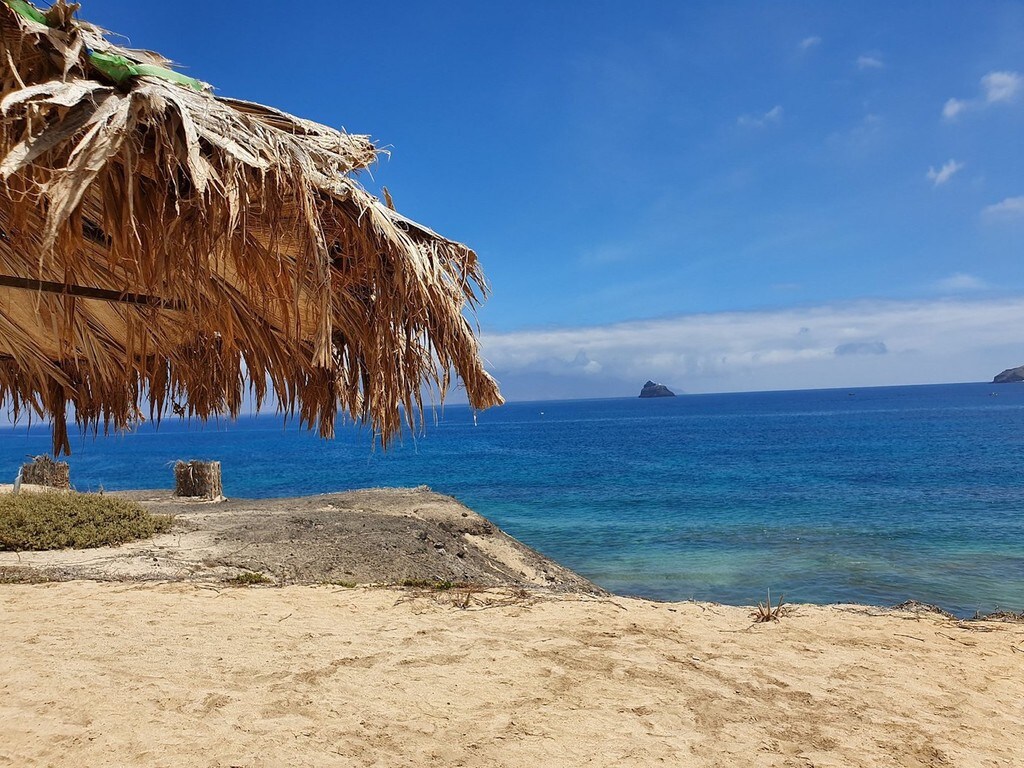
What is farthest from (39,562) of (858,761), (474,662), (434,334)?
(858,761)

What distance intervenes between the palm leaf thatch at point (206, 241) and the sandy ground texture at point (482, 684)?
1777 mm

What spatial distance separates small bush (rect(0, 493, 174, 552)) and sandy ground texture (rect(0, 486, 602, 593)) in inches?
11.3

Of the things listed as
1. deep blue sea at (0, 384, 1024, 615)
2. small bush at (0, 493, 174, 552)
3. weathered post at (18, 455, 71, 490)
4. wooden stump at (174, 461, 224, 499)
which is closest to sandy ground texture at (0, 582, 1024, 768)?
deep blue sea at (0, 384, 1024, 615)

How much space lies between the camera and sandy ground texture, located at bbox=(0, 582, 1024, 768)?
3504mm

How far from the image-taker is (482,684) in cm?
435

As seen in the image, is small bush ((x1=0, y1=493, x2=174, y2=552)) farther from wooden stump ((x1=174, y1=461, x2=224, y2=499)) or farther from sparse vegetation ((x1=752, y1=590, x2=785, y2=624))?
sparse vegetation ((x1=752, y1=590, x2=785, y2=624))

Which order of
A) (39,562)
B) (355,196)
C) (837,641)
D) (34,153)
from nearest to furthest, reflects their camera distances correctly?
(34,153)
(355,196)
(837,641)
(39,562)

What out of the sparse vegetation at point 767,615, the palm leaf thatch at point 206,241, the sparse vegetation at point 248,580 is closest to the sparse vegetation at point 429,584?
the sparse vegetation at point 248,580

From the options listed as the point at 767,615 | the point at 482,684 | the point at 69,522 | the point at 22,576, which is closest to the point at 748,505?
the point at 767,615

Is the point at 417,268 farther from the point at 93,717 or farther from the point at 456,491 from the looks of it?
the point at 456,491

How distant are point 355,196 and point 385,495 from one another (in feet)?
44.2

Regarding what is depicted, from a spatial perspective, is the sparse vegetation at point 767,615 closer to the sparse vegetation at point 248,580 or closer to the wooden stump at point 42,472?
the sparse vegetation at point 248,580

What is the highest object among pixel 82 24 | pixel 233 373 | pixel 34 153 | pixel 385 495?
pixel 82 24

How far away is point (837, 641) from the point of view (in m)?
5.63
